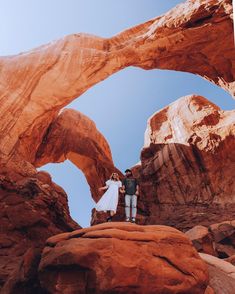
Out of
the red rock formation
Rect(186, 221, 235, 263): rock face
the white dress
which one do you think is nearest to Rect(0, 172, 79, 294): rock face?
the white dress

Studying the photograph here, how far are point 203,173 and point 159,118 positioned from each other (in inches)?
309

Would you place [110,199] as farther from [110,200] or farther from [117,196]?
[117,196]

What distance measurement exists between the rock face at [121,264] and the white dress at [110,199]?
2.69 meters

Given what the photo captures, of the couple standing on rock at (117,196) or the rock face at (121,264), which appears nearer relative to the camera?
the rock face at (121,264)

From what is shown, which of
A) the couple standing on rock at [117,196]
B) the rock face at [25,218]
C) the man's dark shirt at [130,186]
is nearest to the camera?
the couple standing on rock at [117,196]

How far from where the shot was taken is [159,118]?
28703 millimetres

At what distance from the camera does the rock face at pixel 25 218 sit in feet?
40.3

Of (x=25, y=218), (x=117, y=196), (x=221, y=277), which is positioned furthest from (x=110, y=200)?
(x=25, y=218)

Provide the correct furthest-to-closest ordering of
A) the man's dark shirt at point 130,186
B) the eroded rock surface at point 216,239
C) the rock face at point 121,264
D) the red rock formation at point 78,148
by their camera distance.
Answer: the red rock formation at point 78,148 → the eroded rock surface at point 216,239 → the man's dark shirt at point 130,186 → the rock face at point 121,264

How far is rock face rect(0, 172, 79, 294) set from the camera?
483 inches

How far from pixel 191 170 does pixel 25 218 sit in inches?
503

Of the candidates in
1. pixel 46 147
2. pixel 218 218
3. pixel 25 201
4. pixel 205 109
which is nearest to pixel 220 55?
pixel 205 109

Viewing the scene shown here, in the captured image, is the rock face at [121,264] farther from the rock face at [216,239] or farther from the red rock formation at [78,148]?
the red rock formation at [78,148]

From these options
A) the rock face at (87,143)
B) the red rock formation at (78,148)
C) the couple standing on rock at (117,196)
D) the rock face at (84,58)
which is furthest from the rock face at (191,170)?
the couple standing on rock at (117,196)
